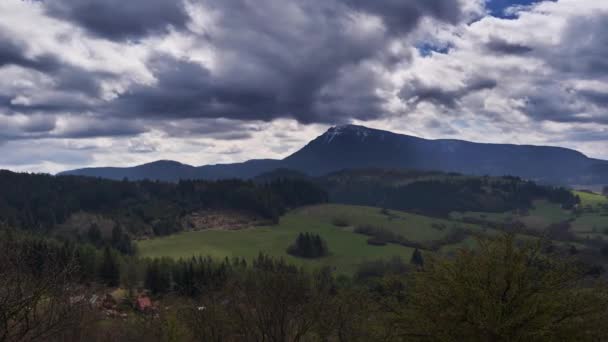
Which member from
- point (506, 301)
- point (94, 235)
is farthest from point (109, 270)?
point (506, 301)

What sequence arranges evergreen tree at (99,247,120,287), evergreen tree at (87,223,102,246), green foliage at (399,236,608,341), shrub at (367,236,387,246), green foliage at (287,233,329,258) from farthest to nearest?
evergreen tree at (87,223,102,246) → shrub at (367,236,387,246) → green foliage at (287,233,329,258) → evergreen tree at (99,247,120,287) → green foliage at (399,236,608,341)

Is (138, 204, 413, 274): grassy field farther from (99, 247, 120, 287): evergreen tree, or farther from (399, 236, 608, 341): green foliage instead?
(399, 236, 608, 341): green foliage

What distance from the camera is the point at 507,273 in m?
19.9

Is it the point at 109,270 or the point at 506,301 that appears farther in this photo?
the point at 109,270

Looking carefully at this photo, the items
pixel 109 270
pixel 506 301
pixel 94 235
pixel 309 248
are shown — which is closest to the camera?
pixel 506 301

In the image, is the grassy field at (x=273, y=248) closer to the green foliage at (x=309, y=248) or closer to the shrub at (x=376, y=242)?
the shrub at (x=376, y=242)

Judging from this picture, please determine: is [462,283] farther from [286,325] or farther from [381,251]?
[381,251]

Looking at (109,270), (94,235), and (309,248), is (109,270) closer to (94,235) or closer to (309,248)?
(309,248)

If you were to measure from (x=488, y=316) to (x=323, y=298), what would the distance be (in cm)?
2702

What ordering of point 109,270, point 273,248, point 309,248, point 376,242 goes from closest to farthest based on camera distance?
point 109,270 → point 309,248 → point 376,242 → point 273,248

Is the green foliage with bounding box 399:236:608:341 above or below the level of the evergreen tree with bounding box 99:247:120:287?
above

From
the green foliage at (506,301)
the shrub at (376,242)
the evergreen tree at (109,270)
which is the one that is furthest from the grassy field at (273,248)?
the green foliage at (506,301)

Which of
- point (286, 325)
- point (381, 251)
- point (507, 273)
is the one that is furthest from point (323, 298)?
point (381, 251)

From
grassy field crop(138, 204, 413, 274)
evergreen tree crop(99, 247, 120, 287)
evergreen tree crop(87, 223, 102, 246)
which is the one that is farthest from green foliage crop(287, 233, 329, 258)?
evergreen tree crop(87, 223, 102, 246)
